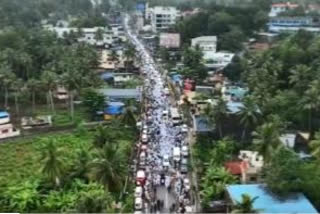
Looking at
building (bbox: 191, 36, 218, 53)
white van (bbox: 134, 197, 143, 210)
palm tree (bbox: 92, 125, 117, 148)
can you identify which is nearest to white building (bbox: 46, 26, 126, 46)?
building (bbox: 191, 36, 218, 53)

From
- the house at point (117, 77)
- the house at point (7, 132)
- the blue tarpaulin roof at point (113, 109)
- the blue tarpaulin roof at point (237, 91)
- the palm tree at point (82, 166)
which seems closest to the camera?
the palm tree at point (82, 166)

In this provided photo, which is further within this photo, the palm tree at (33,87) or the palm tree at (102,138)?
the palm tree at (33,87)

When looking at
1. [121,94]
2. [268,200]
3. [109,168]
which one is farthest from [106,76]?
[268,200]

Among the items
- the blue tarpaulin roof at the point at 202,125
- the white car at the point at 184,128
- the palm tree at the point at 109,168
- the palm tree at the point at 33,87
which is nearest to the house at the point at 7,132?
the palm tree at the point at 33,87

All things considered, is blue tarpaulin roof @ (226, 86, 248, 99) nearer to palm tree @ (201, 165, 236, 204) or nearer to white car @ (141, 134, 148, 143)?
white car @ (141, 134, 148, 143)

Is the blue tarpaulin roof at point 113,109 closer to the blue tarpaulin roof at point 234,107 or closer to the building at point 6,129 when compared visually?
the building at point 6,129

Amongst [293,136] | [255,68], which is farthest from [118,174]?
[255,68]
